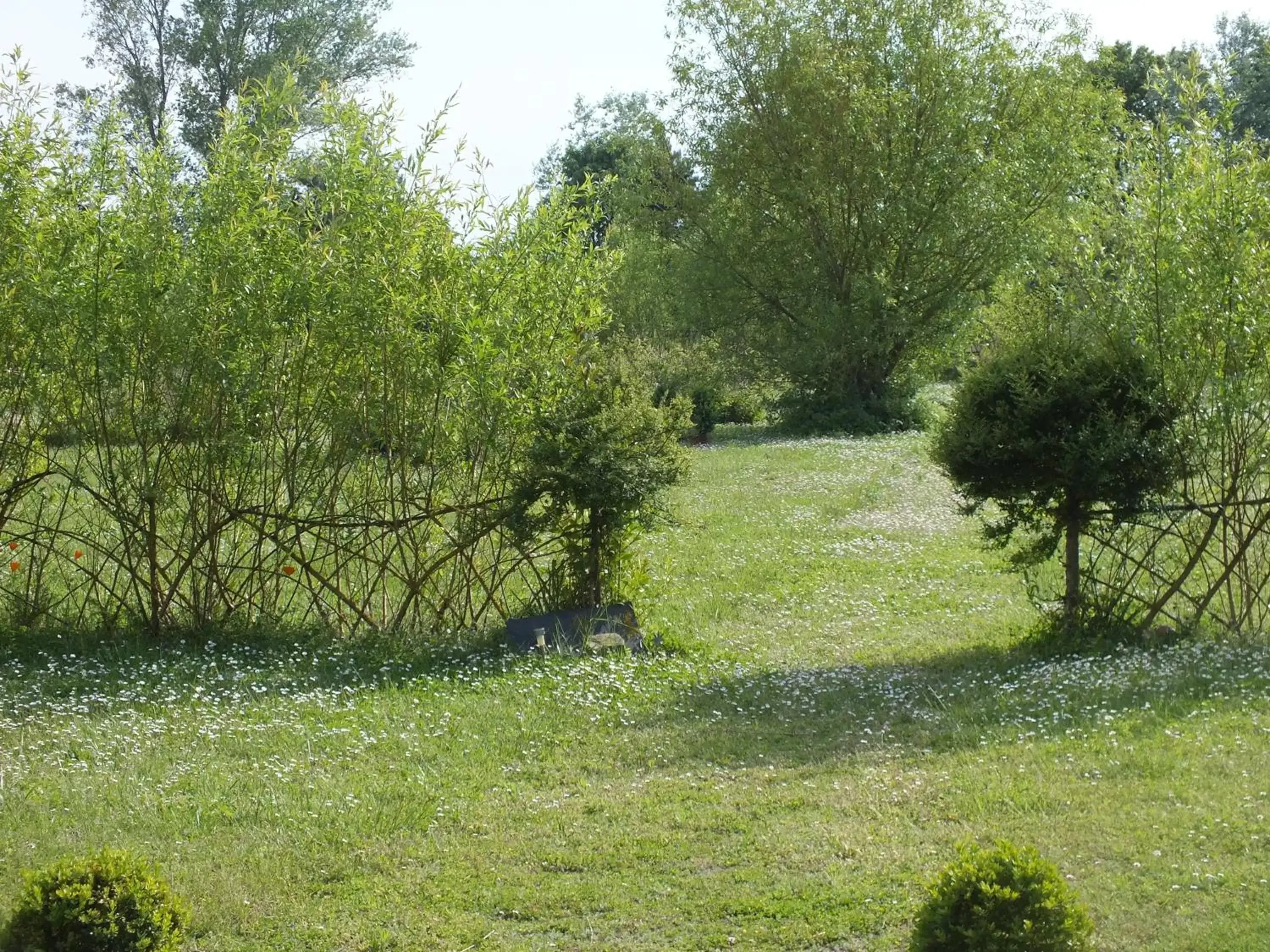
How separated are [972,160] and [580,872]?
22529 millimetres

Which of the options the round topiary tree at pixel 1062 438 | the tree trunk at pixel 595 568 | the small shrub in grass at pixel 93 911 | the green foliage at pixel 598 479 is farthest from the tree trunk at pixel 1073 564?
the small shrub in grass at pixel 93 911

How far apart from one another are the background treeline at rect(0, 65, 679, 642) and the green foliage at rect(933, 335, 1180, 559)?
2156mm

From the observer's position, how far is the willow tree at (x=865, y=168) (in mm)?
25000

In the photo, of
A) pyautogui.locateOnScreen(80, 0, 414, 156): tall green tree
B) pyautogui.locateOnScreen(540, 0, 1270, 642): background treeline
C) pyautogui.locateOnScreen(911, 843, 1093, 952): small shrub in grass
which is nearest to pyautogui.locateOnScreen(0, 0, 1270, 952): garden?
pyautogui.locateOnScreen(911, 843, 1093, 952): small shrub in grass

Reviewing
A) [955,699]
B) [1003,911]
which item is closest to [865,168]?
[955,699]

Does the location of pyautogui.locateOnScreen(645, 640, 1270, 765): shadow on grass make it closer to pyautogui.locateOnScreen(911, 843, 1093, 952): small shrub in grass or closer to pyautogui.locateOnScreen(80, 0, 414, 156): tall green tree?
pyautogui.locateOnScreen(911, 843, 1093, 952): small shrub in grass

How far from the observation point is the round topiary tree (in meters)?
8.07

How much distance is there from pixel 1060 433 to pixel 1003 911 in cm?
521

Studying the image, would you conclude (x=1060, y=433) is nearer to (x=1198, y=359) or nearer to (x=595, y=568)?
(x=1198, y=359)

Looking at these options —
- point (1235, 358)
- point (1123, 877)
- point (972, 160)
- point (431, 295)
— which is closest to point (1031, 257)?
point (972, 160)

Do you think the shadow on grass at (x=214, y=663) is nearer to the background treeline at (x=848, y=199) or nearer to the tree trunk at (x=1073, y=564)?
the tree trunk at (x=1073, y=564)

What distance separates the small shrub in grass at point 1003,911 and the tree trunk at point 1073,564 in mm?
5158

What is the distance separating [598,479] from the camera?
8.62 meters

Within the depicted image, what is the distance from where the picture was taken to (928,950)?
140 inches
